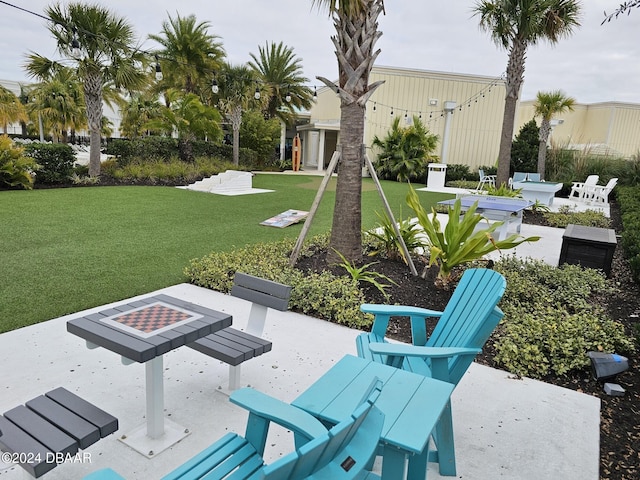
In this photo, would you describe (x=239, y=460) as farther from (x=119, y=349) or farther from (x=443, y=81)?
(x=443, y=81)

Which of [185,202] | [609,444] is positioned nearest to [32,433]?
[609,444]

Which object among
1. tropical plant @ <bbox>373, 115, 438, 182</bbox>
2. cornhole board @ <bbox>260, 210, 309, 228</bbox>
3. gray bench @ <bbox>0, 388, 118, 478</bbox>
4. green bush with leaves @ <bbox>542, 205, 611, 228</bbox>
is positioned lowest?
cornhole board @ <bbox>260, 210, 309, 228</bbox>

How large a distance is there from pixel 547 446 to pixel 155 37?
24.9 meters

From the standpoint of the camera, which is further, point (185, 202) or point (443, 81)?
point (443, 81)

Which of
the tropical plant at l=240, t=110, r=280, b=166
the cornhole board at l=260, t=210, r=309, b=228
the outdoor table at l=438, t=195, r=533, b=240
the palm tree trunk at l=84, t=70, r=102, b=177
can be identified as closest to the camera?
the outdoor table at l=438, t=195, r=533, b=240

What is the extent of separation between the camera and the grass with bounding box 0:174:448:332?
4.77 m

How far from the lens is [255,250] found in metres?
6.25

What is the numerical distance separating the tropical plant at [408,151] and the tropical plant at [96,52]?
11783mm

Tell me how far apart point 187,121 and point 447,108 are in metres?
14.4

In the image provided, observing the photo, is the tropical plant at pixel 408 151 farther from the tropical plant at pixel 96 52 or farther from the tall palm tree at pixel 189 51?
the tropical plant at pixel 96 52

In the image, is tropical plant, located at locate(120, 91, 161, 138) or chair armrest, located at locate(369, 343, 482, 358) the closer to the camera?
chair armrest, located at locate(369, 343, 482, 358)

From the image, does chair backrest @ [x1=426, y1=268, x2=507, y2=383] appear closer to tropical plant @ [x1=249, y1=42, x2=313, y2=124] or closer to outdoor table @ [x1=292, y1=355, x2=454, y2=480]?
outdoor table @ [x1=292, y1=355, x2=454, y2=480]

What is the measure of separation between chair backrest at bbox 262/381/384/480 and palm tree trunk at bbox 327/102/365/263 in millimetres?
3918

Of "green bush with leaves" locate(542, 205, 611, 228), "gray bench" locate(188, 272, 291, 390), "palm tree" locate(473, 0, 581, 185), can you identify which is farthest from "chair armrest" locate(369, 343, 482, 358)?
"palm tree" locate(473, 0, 581, 185)
